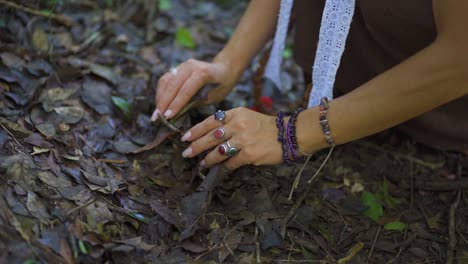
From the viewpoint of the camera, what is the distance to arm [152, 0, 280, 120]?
1701mm

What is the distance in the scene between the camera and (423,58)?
51.3 inches

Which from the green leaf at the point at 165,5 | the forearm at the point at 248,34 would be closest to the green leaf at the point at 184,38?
the green leaf at the point at 165,5

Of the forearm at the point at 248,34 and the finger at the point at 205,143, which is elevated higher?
the forearm at the point at 248,34

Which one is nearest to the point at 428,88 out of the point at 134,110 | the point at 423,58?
→ the point at 423,58

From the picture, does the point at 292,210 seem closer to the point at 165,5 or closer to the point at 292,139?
the point at 292,139

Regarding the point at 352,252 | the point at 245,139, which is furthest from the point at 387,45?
the point at 352,252

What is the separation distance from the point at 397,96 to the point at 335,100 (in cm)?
17

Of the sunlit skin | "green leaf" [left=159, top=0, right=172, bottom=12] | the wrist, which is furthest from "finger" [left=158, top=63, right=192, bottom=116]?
"green leaf" [left=159, top=0, right=172, bottom=12]

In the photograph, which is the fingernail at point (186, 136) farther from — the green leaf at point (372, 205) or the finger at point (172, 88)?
the green leaf at point (372, 205)

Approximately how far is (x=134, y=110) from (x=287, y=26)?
1.97 ft

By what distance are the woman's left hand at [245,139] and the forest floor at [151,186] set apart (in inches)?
3.3

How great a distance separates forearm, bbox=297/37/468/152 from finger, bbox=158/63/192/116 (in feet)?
1.45

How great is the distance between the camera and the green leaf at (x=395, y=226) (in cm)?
163

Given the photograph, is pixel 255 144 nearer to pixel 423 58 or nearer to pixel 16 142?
pixel 423 58
